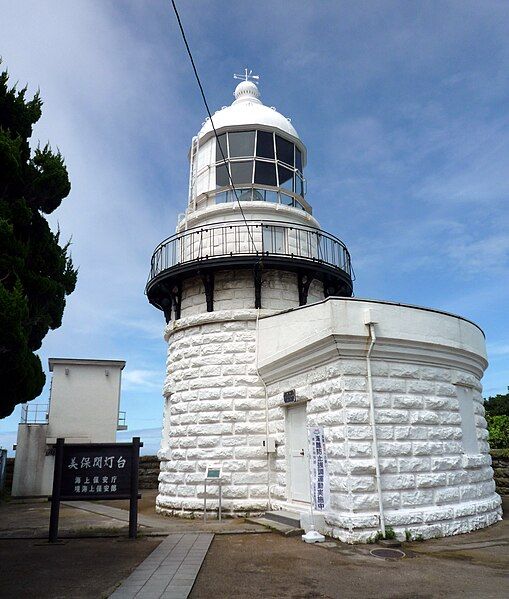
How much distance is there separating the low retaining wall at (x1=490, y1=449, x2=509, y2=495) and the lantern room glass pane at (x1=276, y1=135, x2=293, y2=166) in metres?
10.3

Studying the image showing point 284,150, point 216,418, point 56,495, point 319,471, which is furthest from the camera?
point 284,150

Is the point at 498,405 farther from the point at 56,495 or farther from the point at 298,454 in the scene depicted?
the point at 56,495

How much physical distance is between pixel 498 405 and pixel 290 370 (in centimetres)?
1644

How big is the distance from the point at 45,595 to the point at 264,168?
10984mm

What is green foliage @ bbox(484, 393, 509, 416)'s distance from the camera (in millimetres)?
22011

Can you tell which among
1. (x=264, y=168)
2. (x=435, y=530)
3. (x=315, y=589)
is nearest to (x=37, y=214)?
(x=264, y=168)

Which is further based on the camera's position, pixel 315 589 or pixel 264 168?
pixel 264 168

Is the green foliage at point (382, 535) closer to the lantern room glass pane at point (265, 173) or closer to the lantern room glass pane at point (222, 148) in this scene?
the lantern room glass pane at point (265, 173)

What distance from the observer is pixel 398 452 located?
8367 mm

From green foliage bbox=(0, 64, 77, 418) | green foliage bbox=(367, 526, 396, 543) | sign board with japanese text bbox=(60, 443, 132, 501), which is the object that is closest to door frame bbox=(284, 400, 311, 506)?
green foliage bbox=(367, 526, 396, 543)

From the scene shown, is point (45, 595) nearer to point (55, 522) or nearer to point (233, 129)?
point (55, 522)

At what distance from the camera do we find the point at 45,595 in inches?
201

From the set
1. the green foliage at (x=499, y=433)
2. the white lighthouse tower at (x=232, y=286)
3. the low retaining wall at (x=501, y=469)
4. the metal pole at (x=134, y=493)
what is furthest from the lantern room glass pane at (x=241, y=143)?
the green foliage at (x=499, y=433)

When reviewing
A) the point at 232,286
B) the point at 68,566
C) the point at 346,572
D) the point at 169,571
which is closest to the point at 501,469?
the point at 232,286
